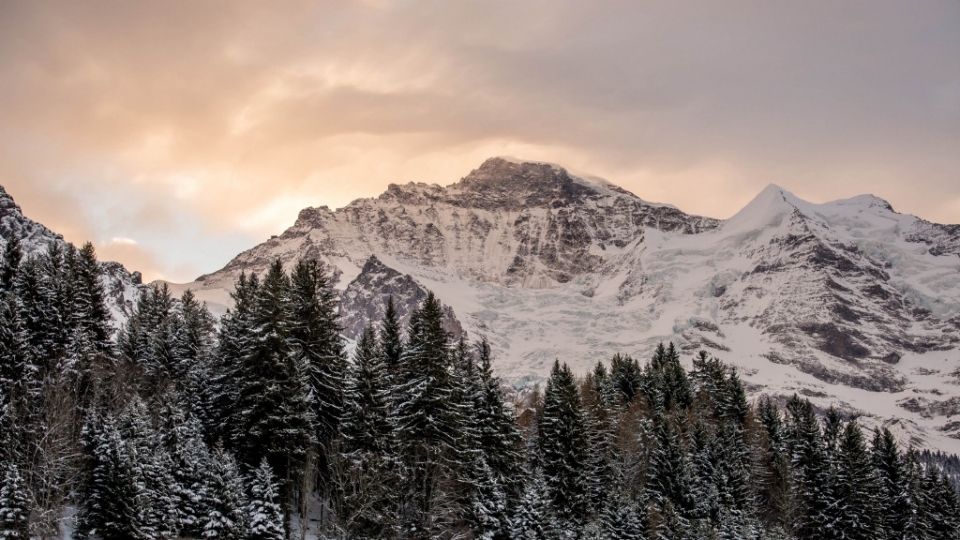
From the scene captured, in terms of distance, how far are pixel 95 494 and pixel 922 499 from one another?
74.0 m

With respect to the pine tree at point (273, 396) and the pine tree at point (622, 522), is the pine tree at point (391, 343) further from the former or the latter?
the pine tree at point (622, 522)

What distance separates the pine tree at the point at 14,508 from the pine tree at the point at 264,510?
37.7 ft

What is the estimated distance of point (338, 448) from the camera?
52.5 m

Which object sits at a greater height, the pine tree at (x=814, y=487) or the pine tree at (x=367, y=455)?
the pine tree at (x=367, y=455)

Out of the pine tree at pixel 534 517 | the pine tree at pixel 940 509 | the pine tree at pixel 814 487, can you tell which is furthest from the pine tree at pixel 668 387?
the pine tree at pixel 534 517

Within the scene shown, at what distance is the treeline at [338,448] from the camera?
4797cm

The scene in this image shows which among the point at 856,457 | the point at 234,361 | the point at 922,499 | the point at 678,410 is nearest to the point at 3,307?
the point at 234,361

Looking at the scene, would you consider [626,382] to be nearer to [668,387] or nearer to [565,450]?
[668,387]

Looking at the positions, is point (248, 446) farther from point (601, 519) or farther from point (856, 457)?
point (856, 457)

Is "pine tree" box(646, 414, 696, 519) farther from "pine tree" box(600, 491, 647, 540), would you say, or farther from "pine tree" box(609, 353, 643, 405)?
"pine tree" box(609, 353, 643, 405)

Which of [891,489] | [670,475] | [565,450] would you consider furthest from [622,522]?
[891,489]

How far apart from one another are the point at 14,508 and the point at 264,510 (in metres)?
12.9

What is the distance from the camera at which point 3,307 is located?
5972 centimetres

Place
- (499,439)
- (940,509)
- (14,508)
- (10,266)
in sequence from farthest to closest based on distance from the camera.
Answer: (940,509) < (10,266) < (499,439) < (14,508)
